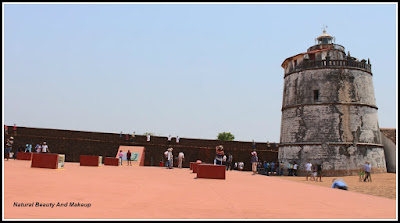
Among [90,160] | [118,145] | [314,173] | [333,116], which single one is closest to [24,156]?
[90,160]

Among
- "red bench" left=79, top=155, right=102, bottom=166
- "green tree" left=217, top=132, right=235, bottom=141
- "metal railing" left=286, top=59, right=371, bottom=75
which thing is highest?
"metal railing" left=286, top=59, right=371, bottom=75

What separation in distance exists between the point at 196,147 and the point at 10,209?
26933 mm

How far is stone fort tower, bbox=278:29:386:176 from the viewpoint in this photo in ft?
78.1

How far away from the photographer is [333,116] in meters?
24.1

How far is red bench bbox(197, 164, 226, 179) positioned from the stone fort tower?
16.6 metres

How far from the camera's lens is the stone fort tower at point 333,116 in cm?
2381

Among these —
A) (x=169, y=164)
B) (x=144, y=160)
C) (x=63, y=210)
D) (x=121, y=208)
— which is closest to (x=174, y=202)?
(x=121, y=208)

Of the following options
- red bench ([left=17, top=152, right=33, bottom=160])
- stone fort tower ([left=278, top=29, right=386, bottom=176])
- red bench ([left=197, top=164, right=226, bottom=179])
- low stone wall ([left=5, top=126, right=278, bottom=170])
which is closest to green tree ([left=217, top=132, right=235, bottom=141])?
low stone wall ([left=5, top=126, right=278, bottom=170])

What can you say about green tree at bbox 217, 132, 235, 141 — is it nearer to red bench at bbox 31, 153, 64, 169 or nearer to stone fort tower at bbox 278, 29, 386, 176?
stone fort tower at bbox 278, 29, 386, 176

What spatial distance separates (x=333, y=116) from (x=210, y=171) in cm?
1770

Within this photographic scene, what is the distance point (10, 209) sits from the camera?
3322 millimetres

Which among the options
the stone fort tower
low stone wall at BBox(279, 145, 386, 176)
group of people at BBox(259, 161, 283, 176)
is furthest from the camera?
group of people at BBox(259, 161, 283, 176)

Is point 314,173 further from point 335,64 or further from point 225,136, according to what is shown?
point 225,136

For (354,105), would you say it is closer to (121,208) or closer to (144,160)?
(144,160)
